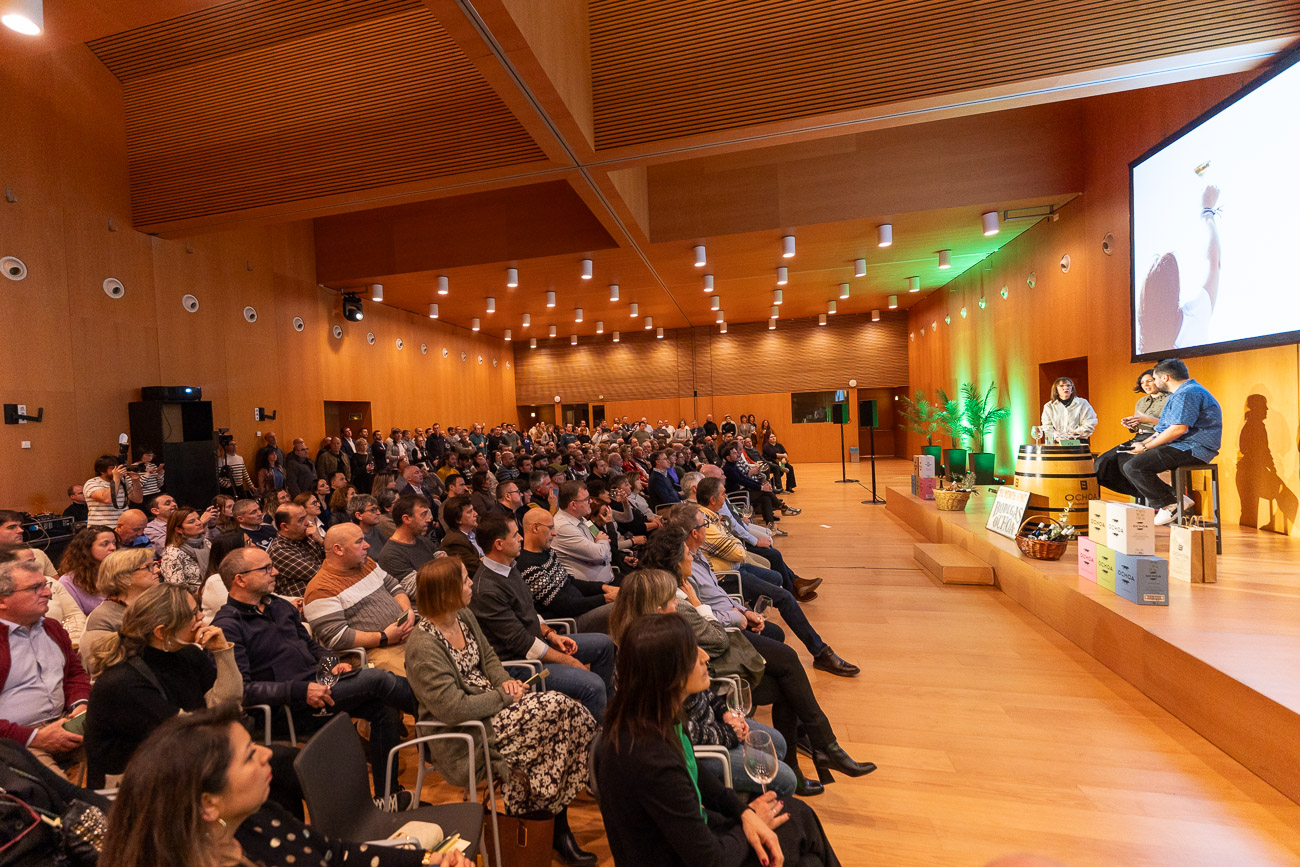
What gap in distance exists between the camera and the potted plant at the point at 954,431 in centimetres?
1032

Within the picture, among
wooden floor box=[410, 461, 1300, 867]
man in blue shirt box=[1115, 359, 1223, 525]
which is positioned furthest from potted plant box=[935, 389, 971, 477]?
wooden floor box=[410, 461, 1300, 867]

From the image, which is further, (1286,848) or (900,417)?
(900,417)

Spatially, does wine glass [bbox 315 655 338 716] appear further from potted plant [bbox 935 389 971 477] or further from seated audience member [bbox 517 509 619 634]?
potted plant [bbox 935 389 971 477]

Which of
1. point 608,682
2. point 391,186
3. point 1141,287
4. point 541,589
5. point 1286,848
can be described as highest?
point 391,186

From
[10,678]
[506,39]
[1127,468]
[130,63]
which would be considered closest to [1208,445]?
[1127,468]

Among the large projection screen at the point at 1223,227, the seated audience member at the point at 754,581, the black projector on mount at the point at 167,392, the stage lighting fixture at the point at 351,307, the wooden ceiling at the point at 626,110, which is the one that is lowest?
the seated audience member at the point at 754,581

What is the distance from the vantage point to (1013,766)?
9.09 ft

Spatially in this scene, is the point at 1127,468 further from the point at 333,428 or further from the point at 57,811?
the point at 333,428

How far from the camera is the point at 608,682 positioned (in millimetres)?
3176

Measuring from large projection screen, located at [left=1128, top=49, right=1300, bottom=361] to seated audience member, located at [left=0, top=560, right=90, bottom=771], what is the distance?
6.96 meters

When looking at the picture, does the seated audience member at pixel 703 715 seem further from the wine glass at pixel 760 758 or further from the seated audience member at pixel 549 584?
the seated audience member at pixel 549 584

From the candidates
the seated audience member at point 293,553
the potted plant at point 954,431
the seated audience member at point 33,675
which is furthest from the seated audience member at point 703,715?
the potted plant at point 954,431

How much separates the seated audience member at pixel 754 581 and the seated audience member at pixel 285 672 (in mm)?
1918

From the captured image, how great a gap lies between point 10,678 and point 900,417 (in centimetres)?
1757
